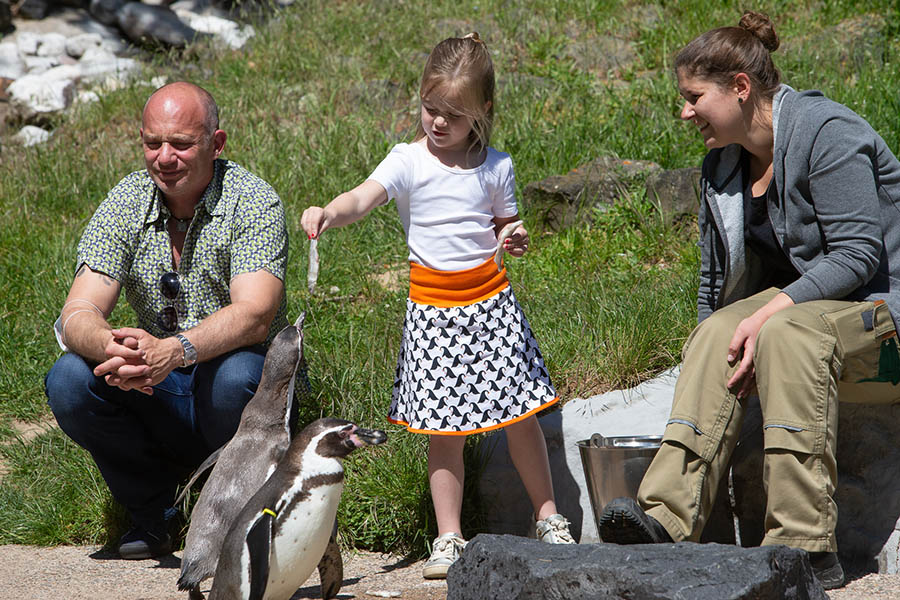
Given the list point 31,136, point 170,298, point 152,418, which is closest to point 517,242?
point 170,298

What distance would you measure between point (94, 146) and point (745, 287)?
20.0 feet

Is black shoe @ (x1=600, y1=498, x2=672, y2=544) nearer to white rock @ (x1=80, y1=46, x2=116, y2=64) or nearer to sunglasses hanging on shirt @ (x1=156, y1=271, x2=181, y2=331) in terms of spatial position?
sunglasses hanging on shirt @ (x1=156, y1=271, x2=181, y2=331)

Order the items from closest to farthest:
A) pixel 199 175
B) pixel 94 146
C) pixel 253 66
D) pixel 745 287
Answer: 1. pixel 745 287
2. pixel 199 175
3. pixel 94 146
4. pixel 253 66

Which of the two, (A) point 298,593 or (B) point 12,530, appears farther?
(B) point 12,530

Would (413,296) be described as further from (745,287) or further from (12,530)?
(12,530)

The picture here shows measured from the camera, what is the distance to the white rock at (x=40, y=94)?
8.84 m

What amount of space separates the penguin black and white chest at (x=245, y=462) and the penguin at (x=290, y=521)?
0.71 feet

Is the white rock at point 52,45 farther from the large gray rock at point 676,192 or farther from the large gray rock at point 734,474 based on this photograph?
the large gray rock at point 734,474

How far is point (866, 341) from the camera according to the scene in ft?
9.39

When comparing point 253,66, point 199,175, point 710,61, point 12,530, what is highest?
point 253,66

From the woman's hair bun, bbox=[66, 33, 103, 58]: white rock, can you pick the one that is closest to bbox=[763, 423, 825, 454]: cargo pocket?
the woman's hair bun

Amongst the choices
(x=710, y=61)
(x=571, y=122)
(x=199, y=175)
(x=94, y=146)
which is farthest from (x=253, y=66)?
(x=710, y=61)

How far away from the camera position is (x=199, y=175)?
3627 mm

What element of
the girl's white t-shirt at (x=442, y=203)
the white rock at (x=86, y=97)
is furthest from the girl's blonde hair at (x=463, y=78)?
the white rock at (x=86, y=97)
